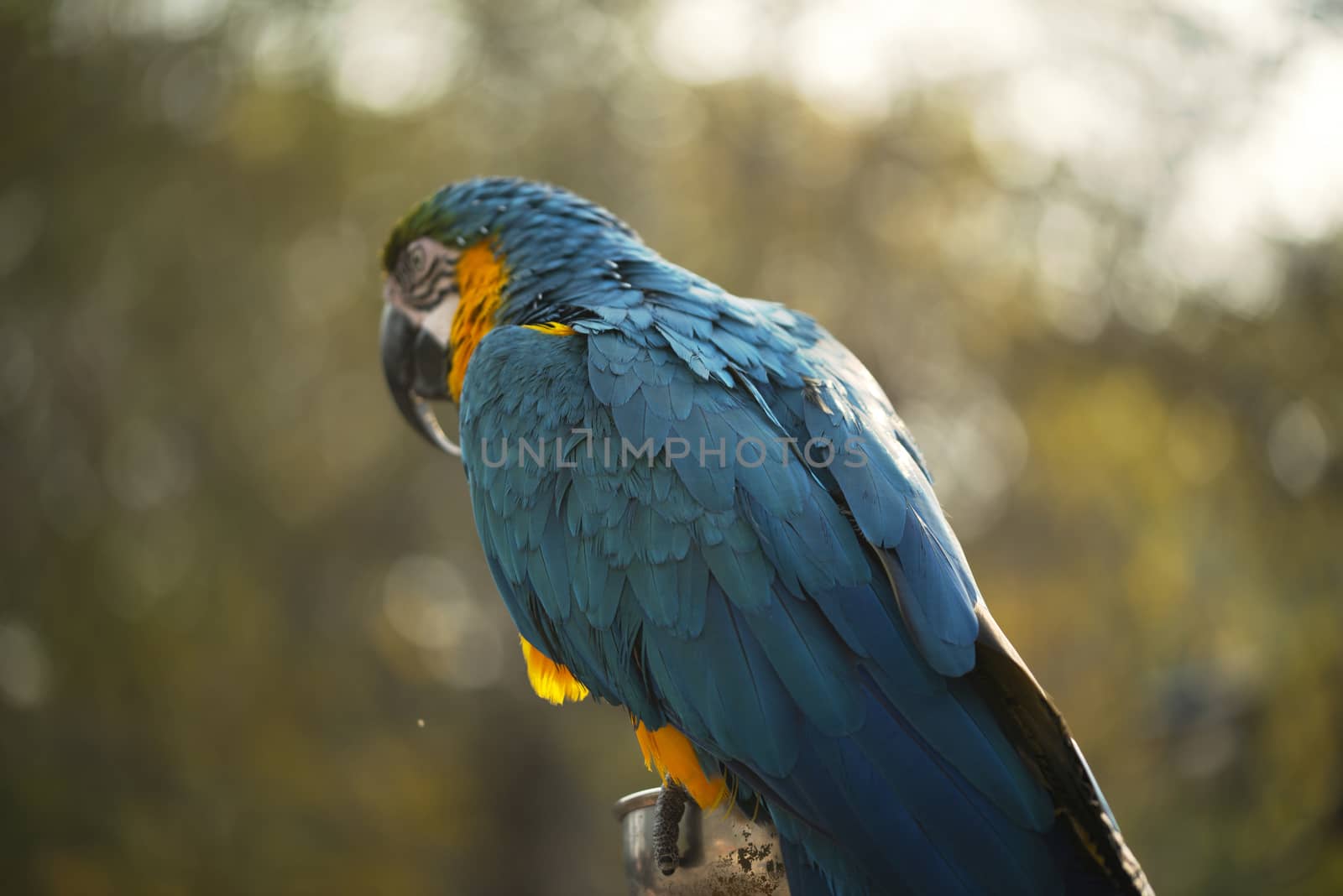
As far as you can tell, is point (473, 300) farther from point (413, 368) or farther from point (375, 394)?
point (375, 394)

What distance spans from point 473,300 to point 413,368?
469 millimetres

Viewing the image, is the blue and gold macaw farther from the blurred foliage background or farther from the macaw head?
the blurred foliage background

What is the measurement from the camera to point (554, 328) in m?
2.07

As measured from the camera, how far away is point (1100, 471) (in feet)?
26.6

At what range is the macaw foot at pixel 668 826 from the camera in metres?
1.69

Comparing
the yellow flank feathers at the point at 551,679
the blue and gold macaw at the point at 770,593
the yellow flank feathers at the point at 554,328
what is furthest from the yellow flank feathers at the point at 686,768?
the yellow flank feathers at the point at 554,328

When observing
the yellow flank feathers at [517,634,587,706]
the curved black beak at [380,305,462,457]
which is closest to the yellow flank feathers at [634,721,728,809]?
the yellow flank feathers at [517,634,587,706]

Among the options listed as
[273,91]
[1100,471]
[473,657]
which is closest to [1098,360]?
[1100,471]

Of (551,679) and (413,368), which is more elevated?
(413,368)

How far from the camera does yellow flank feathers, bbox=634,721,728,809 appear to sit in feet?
5.69

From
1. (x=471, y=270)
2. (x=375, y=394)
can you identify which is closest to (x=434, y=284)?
(x=471, y=270)

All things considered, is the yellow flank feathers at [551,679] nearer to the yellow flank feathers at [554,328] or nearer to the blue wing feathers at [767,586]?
the blue wing feathers at [767,586]

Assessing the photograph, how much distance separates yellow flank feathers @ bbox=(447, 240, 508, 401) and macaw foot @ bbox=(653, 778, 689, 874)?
111 cm

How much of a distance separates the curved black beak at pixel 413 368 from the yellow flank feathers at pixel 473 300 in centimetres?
23
